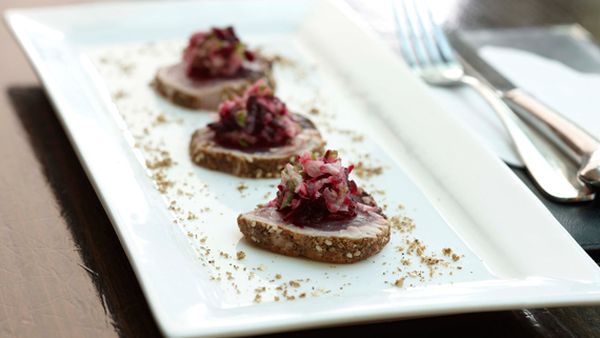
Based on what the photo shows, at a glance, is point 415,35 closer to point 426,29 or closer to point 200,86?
point 426,29

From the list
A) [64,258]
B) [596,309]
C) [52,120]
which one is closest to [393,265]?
[596,309]

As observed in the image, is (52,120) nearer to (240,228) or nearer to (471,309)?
(240,228)

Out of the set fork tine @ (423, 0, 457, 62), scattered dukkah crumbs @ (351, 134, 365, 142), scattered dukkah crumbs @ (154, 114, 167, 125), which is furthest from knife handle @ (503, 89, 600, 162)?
scattered dukkah crumbs @ (154, 114, 167, 125)

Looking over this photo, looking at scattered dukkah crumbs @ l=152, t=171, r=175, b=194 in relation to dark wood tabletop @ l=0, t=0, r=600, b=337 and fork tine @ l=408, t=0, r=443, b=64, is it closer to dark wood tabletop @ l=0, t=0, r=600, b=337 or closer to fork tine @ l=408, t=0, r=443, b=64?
dark wood tabletop @ l=0, t=0, r=600, b=337

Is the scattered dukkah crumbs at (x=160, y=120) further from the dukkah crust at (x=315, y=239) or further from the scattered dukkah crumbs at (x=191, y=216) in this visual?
the dukkah crust at (x=315, y=239)

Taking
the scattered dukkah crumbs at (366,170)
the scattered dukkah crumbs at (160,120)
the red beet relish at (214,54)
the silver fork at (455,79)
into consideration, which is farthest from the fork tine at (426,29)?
the scattered dukkah crumbs at (160,120)

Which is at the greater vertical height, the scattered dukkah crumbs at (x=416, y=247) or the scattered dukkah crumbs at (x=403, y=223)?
the scattered dukkah crumbs at (x=416, y=247)
